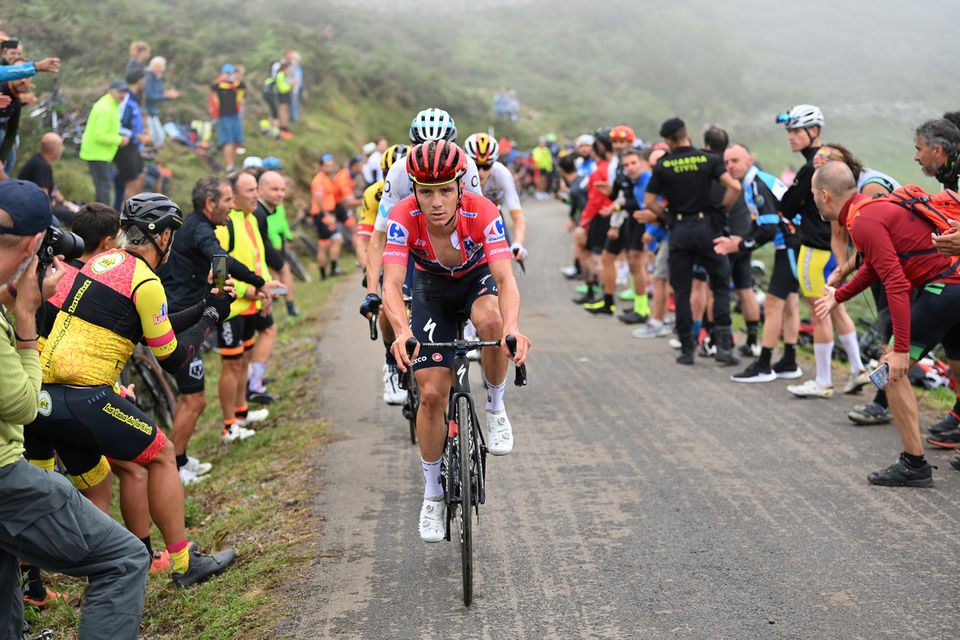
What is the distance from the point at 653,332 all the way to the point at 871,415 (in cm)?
485

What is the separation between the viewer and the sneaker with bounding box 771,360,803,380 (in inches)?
389

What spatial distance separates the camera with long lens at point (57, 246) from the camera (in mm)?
3848

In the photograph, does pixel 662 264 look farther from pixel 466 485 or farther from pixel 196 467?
pixel 466 485

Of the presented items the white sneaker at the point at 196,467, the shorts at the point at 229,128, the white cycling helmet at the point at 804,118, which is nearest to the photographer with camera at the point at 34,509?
the white sneaker at the point at 196,467

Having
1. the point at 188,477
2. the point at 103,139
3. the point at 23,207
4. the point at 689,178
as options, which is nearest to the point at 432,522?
the point at 23,207

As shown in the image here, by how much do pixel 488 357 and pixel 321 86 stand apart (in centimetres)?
2880

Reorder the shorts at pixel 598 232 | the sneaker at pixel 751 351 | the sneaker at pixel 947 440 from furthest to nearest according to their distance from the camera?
the shorts at pixel 598 232
the sneaker at pixel 751 351
the sneaker at pixel 947 440

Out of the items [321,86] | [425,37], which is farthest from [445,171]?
[425,37]

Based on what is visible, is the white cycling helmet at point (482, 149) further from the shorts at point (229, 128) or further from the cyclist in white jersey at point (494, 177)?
the shorts at point (229, 128)

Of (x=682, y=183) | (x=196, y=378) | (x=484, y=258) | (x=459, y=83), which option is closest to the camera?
(x=484, y=258)

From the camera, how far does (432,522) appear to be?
5.36m

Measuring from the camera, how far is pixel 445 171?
16.8ft

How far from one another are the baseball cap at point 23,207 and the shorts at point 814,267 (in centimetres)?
730

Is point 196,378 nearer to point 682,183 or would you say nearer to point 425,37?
point 682,183
